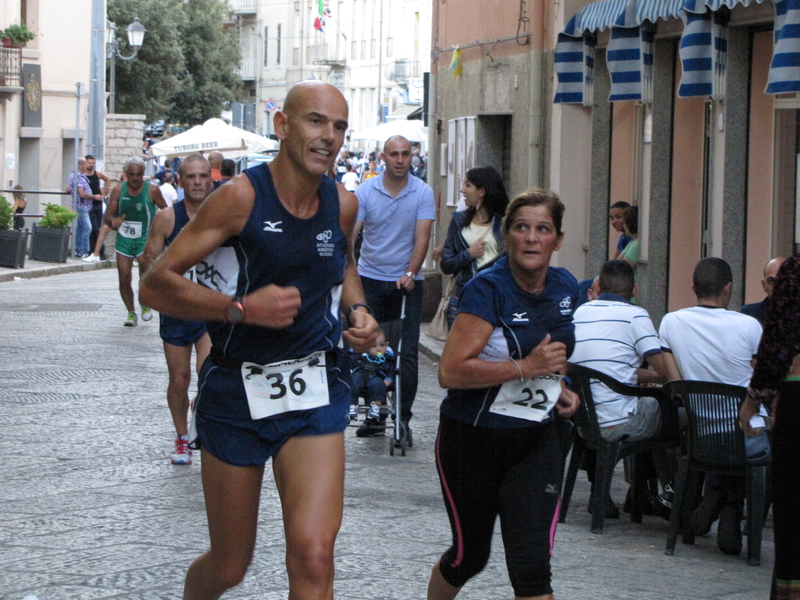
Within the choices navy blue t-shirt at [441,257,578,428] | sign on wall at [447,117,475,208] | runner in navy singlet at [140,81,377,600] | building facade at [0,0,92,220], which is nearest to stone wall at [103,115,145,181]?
building facade at [0,0,92,220]

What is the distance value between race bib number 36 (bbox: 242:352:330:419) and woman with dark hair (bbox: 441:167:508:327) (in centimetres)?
535

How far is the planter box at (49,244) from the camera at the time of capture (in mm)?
25766

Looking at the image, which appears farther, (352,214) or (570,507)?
(570,507)

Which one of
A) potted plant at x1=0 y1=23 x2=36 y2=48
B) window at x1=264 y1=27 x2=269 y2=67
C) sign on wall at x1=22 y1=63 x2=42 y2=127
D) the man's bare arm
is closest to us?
the man's bare arm

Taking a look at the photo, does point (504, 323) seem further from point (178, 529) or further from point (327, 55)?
point (327, 55)

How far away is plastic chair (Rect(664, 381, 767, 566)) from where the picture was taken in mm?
6320

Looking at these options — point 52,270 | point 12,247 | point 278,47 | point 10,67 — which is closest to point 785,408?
point 12,247

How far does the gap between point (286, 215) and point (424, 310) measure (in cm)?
1204

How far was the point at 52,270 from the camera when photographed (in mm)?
24766

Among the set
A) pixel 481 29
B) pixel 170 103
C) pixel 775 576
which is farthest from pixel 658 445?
pixel 170 103

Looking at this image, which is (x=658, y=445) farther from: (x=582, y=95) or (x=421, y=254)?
(x=582, y=95)

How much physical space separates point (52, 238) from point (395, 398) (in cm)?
1822

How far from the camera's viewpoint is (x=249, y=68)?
261ft

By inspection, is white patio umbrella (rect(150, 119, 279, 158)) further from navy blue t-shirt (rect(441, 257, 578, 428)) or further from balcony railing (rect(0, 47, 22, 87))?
navy blue t-shirt (rect(441, 257, 578, 428))
